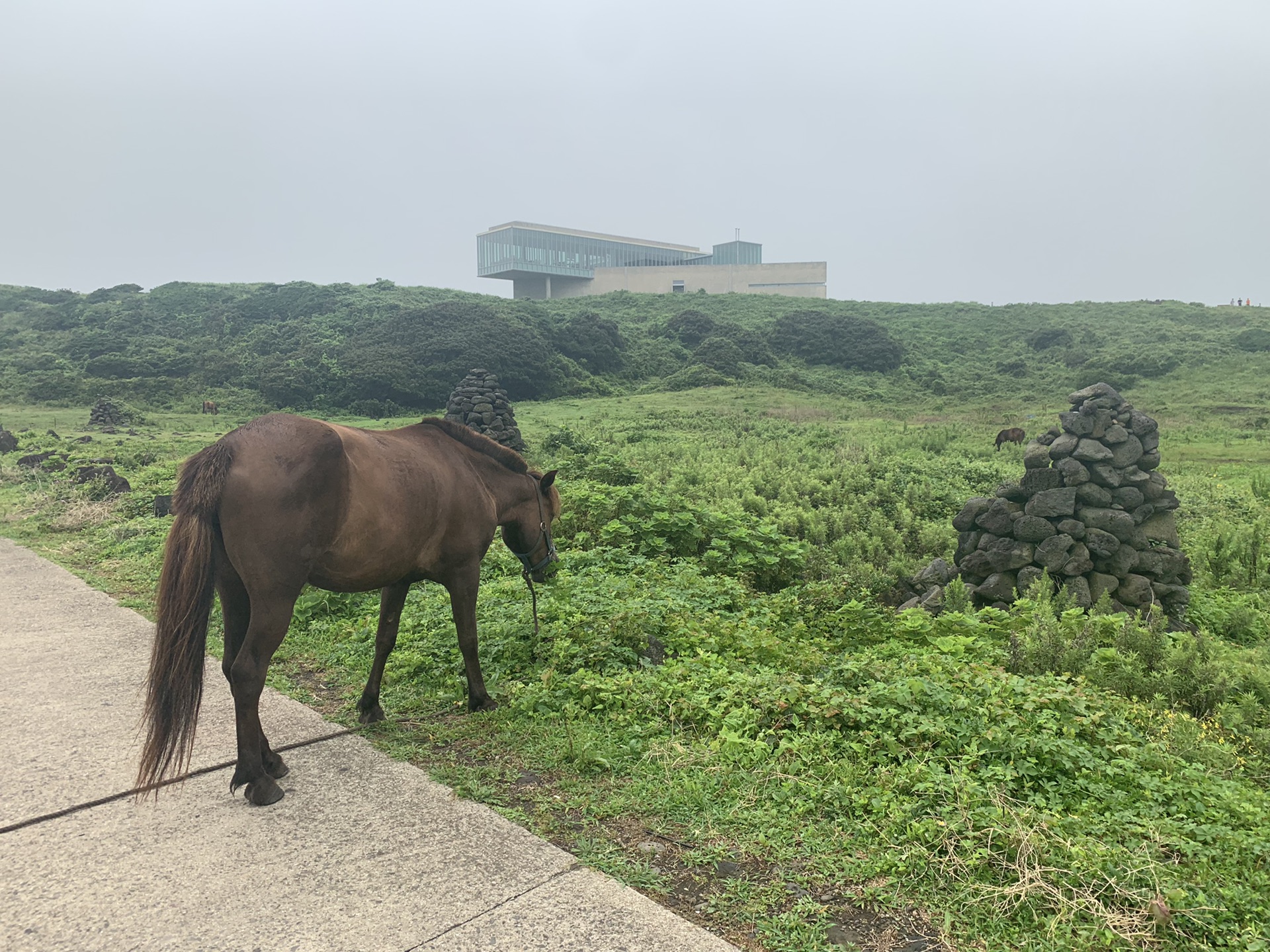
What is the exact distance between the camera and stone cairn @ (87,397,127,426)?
28.5m

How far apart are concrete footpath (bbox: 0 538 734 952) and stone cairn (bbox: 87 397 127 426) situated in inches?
1143

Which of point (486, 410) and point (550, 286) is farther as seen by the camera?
point (550, 286)

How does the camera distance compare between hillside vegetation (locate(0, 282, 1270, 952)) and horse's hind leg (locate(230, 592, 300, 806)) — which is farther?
horse's hind leg (locate(230, 592, 300, 806))

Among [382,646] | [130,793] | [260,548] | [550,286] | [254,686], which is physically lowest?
[130,793]

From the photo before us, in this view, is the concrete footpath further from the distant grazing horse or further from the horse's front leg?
the distant grazing horse

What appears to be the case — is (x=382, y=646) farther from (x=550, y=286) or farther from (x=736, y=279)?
(x=550, y=286)

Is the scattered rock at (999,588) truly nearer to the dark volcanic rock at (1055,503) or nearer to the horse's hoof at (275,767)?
the dark volcanic rock at (1055,503)

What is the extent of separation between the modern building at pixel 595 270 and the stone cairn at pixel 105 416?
54378mm

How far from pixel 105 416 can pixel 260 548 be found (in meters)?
31.2

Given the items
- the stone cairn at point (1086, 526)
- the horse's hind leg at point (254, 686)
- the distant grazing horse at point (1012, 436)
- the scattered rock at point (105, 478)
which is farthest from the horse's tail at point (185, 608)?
the distant grazing horse at point (1012, 436)

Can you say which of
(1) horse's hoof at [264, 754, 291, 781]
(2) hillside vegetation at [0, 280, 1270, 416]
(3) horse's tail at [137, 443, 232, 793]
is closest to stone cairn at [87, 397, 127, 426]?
(2) hillside vegetation at [0, 280, 1270, 416]

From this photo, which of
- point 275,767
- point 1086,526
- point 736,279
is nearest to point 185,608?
point 275,767

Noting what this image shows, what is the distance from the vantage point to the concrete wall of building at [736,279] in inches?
3182

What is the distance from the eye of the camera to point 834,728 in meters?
4.05
